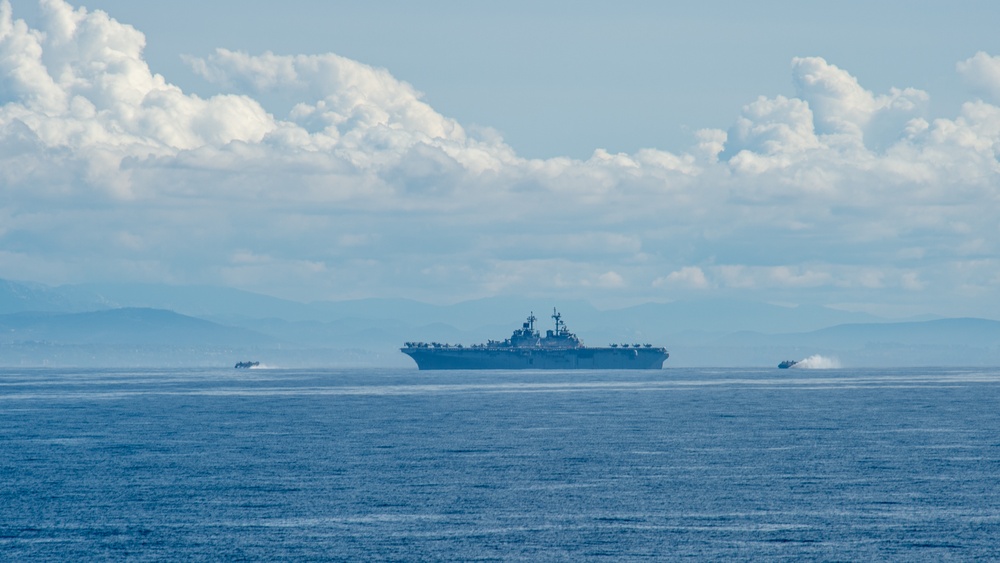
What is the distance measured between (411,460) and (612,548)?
25465 millimetres

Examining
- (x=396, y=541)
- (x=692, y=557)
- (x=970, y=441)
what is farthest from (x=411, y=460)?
(x=970, y=441)

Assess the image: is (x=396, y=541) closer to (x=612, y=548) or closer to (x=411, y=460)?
(x=612, y=548)

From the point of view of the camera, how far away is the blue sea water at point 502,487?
40844 millimetres

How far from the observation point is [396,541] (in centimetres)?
4147

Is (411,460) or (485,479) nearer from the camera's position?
(485,479)

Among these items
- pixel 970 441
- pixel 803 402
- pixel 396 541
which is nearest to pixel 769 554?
pixel 396 541

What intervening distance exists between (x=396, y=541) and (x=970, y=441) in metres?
45.4

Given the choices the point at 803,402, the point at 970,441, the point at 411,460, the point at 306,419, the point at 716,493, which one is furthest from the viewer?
the point at 803,402

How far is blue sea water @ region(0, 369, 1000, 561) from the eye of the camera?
134 feet

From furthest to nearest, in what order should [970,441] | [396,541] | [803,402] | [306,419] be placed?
1. [803,402]
2. [306,419]
3. [970,441]
4. [396,541]

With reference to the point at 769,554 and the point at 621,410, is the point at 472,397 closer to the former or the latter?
the point at 621,410

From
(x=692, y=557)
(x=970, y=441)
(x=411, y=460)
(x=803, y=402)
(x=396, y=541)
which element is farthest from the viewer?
(x=803, y=402)

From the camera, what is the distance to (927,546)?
4019cm

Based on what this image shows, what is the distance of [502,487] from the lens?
5359 cm
